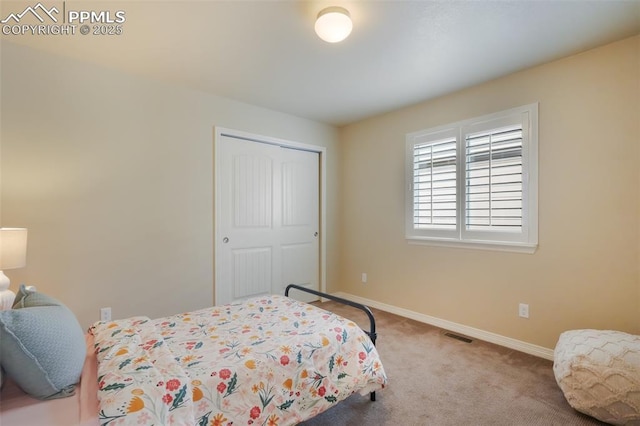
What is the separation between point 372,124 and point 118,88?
9.22 ft

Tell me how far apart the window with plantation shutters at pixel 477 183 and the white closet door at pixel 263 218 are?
137cm

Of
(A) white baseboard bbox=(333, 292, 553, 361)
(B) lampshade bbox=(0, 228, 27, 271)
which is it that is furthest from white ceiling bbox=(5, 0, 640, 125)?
(A) white baseboard bbox=(333, 292, 553, 361)

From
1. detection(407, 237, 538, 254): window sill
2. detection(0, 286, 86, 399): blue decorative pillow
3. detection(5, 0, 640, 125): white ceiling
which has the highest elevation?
detection(5, 0, 640, 125): white ceiling

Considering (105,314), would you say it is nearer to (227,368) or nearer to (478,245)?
(227,368)

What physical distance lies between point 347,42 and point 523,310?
2.72m

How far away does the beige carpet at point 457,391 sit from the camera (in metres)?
1.79

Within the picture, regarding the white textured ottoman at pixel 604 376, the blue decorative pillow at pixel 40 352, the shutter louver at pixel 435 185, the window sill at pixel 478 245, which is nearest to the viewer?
the blue decorative pillow at pixel 40 352

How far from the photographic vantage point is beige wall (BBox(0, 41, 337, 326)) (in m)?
2.23

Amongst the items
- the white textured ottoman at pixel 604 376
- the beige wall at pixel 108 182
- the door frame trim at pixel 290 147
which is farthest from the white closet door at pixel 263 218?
the white textured ottoman at pixel 604 376

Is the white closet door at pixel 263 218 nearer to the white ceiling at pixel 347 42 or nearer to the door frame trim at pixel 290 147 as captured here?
the door frame trim at pixel 290 147

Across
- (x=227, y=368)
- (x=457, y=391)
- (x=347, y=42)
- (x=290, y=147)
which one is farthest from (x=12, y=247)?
(x=457, y=391)

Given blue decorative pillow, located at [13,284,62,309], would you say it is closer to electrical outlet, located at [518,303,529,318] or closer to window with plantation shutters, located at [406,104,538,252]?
window with plantation shutters, located at [406,104,538,252]

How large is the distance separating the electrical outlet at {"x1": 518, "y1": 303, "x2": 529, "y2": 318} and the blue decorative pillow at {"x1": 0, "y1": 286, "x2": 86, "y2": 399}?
3.16 metres

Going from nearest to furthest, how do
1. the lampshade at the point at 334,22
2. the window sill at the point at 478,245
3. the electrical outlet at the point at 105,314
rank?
the lampshade at the point at 334,22 → the electrical outlet at the point at 105,314 → the window sill at the point at 478,245
